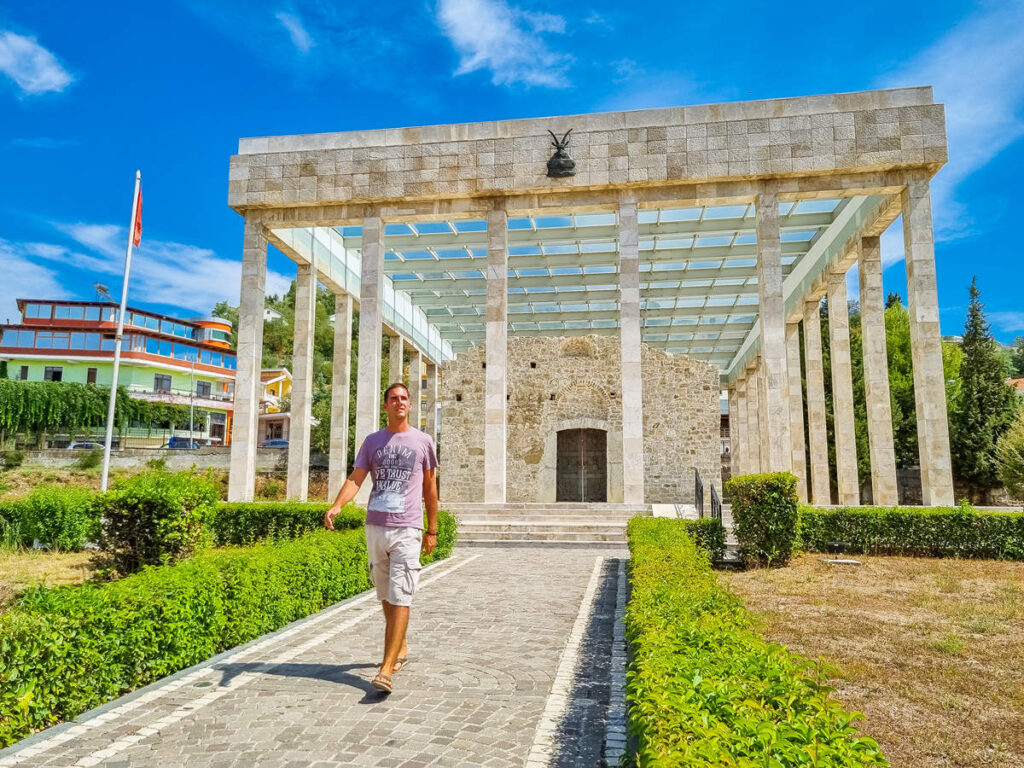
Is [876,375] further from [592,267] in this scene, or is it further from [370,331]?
[370,331]

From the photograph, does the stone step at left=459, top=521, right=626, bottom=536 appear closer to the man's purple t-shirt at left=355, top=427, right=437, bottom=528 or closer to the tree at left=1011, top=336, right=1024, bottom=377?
the man's purple t-shirt at left=355, top=427, right=437, bottom=528

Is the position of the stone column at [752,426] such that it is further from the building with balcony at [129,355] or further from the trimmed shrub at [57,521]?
the building with balcony at [129,355]

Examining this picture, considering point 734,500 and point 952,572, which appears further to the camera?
point 734,500

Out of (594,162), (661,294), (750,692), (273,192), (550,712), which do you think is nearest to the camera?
(750,692)

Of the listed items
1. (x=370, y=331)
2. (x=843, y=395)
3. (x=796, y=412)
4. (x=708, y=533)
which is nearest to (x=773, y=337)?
(x=843, y=395)

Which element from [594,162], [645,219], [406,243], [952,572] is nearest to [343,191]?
[406,243]

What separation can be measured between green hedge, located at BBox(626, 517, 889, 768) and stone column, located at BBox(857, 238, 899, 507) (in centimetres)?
1544

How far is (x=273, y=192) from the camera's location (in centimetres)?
1859

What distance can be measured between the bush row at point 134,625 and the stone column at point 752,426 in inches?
1019

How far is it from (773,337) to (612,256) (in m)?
7.09

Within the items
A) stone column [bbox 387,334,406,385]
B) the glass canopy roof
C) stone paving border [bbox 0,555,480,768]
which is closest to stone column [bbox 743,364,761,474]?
the glass canopy roof

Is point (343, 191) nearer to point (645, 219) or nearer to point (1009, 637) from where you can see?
point (645, 219)

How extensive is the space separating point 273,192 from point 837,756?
746 inches

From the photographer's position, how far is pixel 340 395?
22.0 metres
